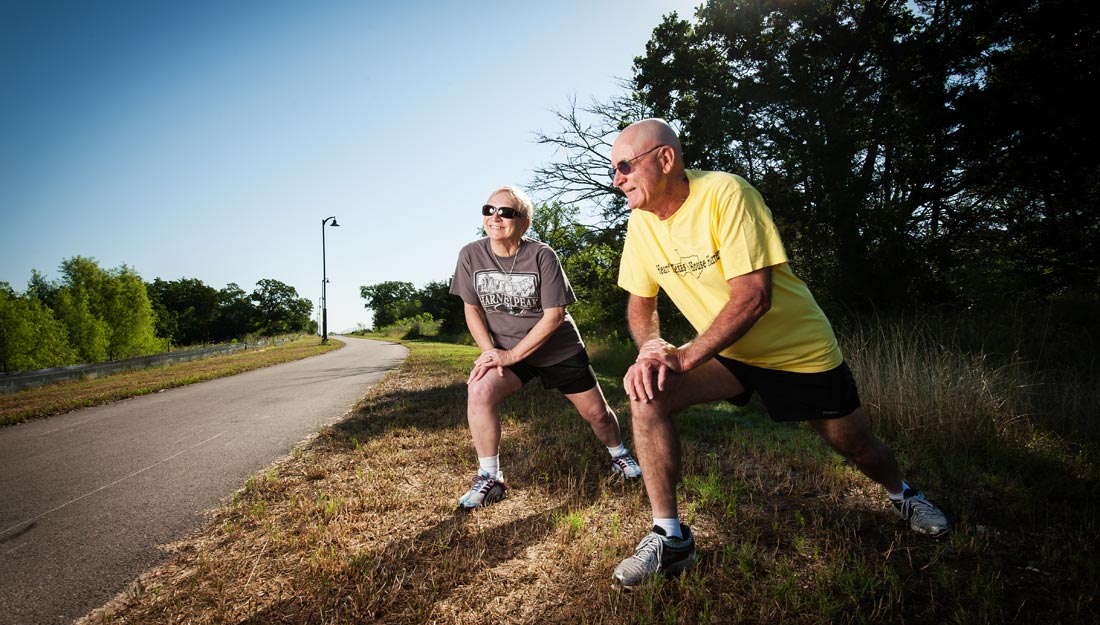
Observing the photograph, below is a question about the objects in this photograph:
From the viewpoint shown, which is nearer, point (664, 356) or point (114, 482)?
point (664, 356)

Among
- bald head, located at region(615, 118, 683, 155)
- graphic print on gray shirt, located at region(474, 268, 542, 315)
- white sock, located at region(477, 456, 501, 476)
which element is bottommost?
white sock, located at region(477, 456, 501, 476)

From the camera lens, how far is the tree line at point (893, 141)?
7941 millimetres

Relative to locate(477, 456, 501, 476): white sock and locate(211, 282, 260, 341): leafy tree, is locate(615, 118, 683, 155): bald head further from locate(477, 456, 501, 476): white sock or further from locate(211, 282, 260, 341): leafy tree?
locate(211, 282, 260, 341): leafy tree

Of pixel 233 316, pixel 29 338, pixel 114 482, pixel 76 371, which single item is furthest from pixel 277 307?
pixel 114 482

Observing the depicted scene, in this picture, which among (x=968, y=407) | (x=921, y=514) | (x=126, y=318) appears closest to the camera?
(x=921, y=514)

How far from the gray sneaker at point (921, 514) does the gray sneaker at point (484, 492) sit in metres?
2.43

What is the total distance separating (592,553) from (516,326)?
5.57 feet

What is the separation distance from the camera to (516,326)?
3488mm

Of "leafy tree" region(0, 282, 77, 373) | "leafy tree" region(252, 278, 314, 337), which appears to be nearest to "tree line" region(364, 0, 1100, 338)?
"leafy tree" region(0, 282, 77, 373)

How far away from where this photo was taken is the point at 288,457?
4.31m

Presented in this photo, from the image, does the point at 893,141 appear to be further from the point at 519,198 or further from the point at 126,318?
the point at 126,318

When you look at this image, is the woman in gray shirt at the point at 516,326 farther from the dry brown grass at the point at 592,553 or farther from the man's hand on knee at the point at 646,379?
the man's hand on knee at the point at 646,379

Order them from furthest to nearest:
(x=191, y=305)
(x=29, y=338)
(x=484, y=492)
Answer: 1. (x=191, y=305)
2. (x=29, y=338)
3. (x=484, y=492)

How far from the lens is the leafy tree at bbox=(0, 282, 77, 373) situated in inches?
844
